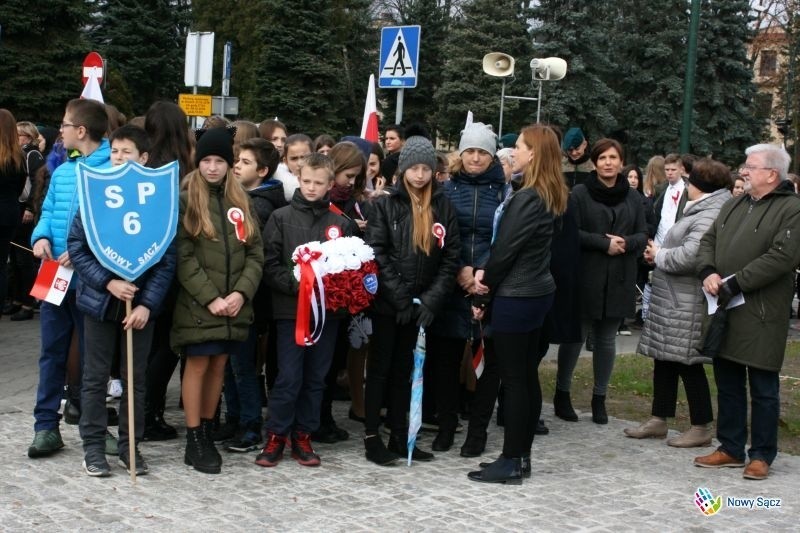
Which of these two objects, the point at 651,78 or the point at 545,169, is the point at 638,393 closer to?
the point at 545,169

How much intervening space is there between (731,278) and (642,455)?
1.42 m

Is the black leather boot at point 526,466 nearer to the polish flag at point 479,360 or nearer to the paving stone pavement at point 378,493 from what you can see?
the paving stone pavement at point 378,493

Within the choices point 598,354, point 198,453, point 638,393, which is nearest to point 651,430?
point 598,354

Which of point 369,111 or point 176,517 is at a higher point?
point 369,111

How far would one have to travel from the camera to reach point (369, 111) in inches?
441

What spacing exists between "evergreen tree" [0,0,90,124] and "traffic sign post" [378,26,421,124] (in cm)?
2191

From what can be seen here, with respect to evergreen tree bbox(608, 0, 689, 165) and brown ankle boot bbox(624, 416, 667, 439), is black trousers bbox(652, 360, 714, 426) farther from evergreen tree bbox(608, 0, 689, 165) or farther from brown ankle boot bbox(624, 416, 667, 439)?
evergreen tree bbox(608, 0, 689, 165)

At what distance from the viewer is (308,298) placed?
6.37 m

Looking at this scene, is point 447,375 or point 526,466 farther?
point 447,375

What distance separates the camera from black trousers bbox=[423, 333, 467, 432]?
7191 millimetres

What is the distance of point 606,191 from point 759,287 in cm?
173

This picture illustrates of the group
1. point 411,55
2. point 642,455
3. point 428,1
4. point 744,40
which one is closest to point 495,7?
point 428,1

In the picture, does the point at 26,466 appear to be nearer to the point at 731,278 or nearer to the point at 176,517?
the point at 176,517

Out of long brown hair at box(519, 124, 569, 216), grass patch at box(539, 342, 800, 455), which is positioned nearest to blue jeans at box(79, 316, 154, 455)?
long brown hair at box(519, 124, 569, 216)
